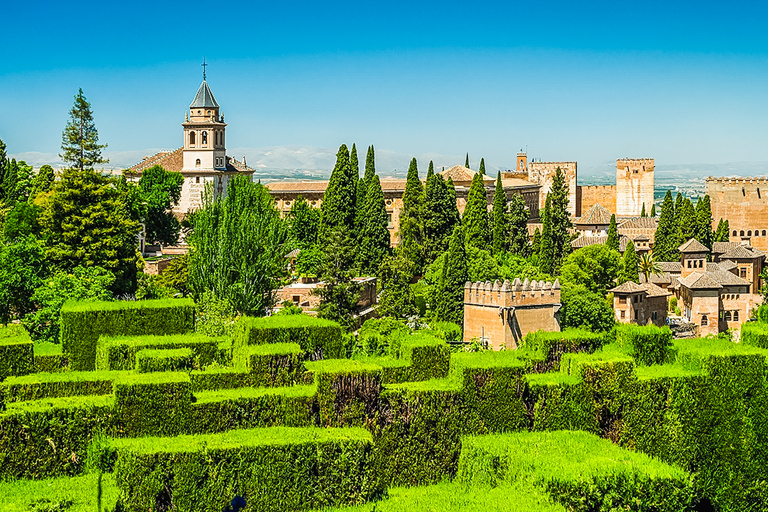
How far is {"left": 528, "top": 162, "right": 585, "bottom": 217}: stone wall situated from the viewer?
8638cm

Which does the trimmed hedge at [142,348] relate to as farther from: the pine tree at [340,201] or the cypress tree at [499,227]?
the cypress tree at [499,227]

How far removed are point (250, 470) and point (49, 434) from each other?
271cm

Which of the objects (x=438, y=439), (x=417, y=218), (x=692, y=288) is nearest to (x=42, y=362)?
(x=438, y=439)

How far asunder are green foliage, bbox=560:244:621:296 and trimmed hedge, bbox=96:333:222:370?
103ft

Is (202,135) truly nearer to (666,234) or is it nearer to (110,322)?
(666,234)

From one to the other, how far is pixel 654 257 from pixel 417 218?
1621 centimetres

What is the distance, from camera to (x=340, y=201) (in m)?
45.4

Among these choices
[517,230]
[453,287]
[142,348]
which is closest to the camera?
[142,348]

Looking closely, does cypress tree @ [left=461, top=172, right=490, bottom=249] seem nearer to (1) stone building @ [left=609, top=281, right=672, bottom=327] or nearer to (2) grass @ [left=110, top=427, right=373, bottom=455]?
(1) stone building @ [left=609, top=281, right=672, bottom=327]

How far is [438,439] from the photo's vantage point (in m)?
13.5

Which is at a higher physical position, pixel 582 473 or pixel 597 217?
pixel 597 217

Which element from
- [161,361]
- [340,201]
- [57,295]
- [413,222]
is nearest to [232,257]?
[57,295]

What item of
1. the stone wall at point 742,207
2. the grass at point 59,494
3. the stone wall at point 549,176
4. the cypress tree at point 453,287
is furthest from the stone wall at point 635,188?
the grass at point 59,494

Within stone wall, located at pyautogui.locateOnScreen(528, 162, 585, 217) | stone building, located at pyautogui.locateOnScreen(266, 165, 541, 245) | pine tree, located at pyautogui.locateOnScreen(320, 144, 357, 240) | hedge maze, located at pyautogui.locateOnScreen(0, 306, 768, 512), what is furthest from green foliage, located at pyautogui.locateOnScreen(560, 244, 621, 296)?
stone wall, located at pyautogui.locateOnScreen(528, 162, 585, 217)
